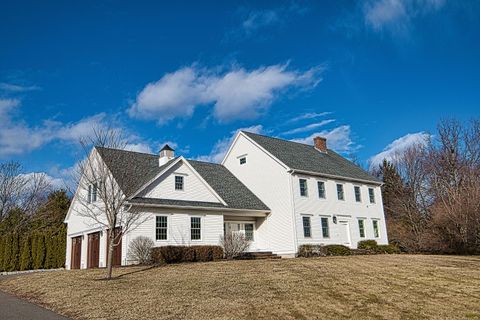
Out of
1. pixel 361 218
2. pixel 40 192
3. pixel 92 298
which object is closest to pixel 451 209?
pixel 361 218

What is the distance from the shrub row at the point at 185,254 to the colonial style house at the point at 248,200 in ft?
4.31

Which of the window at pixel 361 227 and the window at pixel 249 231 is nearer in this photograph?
the window at pixel 249 231

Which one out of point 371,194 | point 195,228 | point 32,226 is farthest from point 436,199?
point 32,226

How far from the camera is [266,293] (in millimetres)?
10703

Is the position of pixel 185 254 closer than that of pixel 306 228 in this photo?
Yes

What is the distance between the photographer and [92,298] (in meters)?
10.6

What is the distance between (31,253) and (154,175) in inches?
499

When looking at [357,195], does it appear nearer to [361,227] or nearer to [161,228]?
[361,227]

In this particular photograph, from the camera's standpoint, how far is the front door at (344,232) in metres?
28.9

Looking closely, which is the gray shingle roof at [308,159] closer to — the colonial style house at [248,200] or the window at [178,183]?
the colonial style house at [248,200]

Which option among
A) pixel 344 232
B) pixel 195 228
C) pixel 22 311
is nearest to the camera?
pixel 22 311

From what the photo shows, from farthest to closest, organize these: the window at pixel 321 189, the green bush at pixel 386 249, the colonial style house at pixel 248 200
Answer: the green bush at pixel 386 249
the window at pixel 321 189
the colonial style house at pixel 248 200

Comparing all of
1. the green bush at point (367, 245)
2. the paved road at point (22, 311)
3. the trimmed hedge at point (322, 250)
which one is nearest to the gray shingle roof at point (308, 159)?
the green bush at point (367, 245)

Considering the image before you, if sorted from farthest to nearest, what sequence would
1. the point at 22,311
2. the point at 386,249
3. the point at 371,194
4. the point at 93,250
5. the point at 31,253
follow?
the point at 371,194 < the point at 386,249 < the point at 31,253 < the point at 93,250 < the point at 22,311
